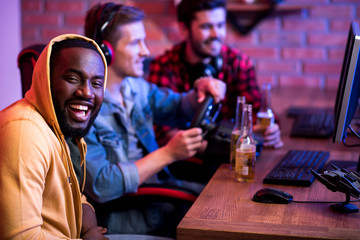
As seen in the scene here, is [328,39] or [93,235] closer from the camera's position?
[93,235]

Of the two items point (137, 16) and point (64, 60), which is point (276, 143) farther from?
point (64, 60)

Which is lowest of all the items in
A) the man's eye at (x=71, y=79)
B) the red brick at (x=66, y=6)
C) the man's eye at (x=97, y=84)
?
the man's eye at (x=97, y=84)

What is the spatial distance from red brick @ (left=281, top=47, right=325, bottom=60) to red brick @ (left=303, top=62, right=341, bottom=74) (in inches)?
2.1

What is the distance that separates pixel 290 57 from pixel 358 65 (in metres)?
2.24

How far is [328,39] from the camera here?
3.35 meters

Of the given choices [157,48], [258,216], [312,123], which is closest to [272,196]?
[258,216]

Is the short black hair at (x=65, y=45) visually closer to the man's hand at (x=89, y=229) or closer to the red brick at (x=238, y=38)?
the man's hand at (x=89, y=229)

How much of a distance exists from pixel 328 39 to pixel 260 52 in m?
0.50

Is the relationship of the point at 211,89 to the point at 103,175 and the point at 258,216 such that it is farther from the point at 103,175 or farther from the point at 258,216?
the point at 258,216

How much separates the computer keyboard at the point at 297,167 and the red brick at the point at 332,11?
1.93 meters

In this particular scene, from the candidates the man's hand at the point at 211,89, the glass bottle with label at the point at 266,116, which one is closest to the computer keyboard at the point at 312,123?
the glass bottle with label at the point at 266,116

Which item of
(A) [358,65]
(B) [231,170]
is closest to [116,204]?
(B) [231,170]

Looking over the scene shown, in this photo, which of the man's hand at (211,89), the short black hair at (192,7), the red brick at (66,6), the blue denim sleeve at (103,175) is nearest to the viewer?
the blue denim sleeve at (103,175)

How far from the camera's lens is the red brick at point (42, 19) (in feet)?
12.1
